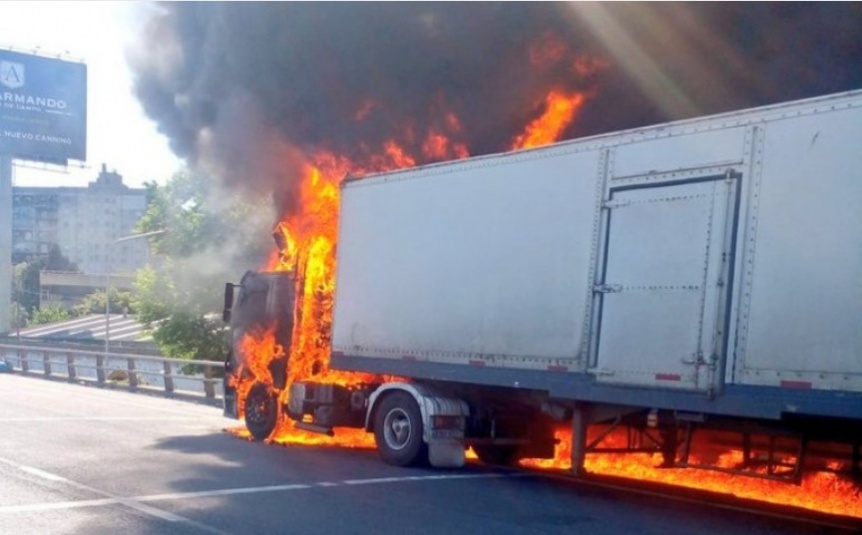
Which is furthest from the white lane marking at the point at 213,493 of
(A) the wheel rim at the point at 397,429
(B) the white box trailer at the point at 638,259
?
(B) the white box trailer at the point at 638,259

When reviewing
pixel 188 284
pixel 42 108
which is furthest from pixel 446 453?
pixel 42 108

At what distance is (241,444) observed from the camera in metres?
13.6

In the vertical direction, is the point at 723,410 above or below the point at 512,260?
below

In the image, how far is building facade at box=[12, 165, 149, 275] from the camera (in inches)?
3445

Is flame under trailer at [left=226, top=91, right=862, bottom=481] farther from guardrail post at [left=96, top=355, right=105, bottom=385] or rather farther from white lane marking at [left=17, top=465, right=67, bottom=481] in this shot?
guardrail post at [left=96, top=355, right=105, bottom=385]

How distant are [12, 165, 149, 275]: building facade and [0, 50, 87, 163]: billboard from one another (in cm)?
4049

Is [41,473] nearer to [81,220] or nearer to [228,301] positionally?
[228,301]

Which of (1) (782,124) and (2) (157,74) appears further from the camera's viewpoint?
(2) (157,74)

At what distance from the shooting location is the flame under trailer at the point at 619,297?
803 cm

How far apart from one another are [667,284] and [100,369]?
21.7 meters

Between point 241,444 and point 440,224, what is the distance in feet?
14.1

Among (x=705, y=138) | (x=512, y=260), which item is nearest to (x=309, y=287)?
(x=512, y=260)

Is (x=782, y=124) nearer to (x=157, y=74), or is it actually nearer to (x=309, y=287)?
(x=309, y=287)

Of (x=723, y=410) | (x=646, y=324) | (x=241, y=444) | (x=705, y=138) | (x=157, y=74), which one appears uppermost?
(x=157, y=74)
